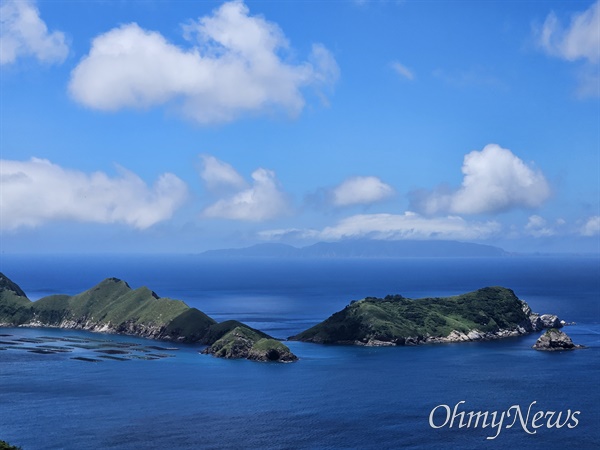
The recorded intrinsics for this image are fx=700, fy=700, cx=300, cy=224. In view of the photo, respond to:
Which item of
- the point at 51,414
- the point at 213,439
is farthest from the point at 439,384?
the point at 51,414

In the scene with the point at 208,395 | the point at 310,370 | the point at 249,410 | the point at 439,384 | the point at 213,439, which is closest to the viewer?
the point at 213,439

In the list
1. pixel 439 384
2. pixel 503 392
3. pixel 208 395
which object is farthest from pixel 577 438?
pixel 208 395

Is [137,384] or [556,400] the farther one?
[137,384]

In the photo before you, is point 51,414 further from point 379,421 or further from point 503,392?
point 503,392

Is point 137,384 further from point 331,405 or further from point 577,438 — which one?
point 577,438

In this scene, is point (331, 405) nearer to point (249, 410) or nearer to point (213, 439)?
point (249, 410)

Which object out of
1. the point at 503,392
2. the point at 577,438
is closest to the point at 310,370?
the point at 503,392

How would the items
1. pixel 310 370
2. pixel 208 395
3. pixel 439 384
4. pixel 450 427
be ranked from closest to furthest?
1. pixel 450 427
2. pixel 208 395
3. pixel 439 384
4. pixel 310 370

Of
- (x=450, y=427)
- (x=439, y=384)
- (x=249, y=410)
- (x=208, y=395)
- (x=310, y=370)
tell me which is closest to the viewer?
(x=450, y=427)

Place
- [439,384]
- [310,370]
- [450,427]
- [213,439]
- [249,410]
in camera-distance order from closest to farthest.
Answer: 1. [213,439]
2. [450,427]
3. [249,410]
4. [439,384]
5. [310,370]
